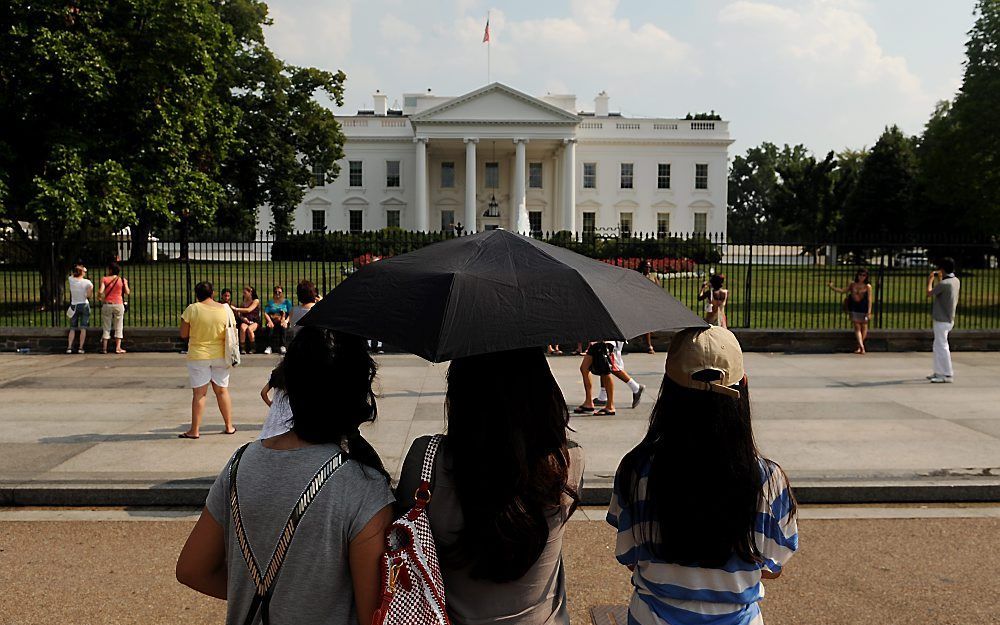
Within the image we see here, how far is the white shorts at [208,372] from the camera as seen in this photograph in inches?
323

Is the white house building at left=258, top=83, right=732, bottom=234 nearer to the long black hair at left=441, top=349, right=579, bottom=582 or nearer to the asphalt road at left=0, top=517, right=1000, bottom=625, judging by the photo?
the asphalt road at left=0, top=517, right=1000, bottom=625

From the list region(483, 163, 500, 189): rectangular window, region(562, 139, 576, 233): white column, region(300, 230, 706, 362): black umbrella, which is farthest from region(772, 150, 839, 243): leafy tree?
region(300, 230, 706, 362): black umbrella

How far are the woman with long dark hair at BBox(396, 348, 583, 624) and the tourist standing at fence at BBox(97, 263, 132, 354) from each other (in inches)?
568

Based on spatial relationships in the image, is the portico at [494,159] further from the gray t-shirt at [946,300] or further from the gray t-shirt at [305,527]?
the gray t-shirt at [305,527]

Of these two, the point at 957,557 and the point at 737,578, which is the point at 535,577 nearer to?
the point at 737,578

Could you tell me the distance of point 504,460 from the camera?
2113 millimetres

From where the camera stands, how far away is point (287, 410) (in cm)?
434

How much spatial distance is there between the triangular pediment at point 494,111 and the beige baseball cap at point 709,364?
198 feet

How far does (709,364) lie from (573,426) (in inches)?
266

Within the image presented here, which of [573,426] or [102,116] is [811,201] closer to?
[102,116]

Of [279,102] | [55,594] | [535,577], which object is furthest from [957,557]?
[279,102]

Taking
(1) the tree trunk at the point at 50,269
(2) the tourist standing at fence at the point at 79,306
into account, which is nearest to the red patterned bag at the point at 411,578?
(2) the tourist standing at fence at the point at 79,306

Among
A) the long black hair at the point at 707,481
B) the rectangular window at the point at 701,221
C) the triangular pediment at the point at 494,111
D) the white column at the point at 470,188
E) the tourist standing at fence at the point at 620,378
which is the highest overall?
the triangular pediment at the point at 494,111

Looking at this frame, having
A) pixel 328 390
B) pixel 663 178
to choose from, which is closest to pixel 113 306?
pixel 328 390
